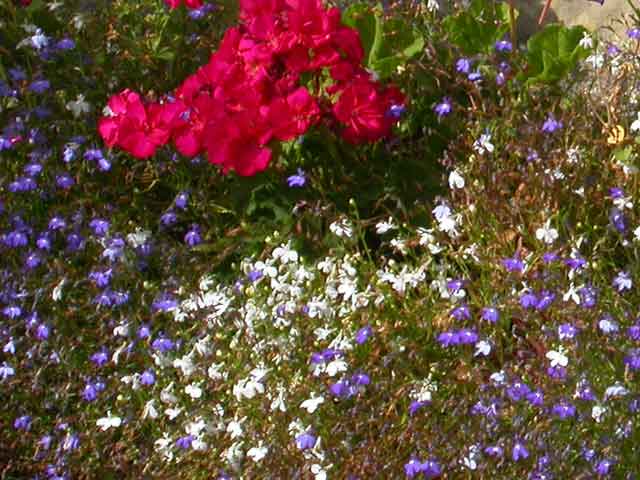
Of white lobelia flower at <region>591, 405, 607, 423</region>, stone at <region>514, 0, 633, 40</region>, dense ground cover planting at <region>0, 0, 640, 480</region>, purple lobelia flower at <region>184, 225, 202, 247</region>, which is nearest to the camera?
white lobelia flower at <region>591, 405, 607, 423</region>

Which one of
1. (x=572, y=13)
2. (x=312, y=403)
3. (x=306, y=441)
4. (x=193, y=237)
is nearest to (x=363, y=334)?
(x=312, y=403)

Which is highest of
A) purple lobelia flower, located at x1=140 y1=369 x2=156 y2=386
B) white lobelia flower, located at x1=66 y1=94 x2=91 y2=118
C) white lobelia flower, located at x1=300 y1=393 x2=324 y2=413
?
white lobelia flower, located at x1=66 y1=94 x2=91 y2=118

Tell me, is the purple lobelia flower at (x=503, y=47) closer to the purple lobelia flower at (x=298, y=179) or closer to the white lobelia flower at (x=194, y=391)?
the purple lobelia flower at (x=298, y=179)

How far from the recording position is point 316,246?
4.14m

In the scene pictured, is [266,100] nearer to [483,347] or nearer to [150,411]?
[150,411]

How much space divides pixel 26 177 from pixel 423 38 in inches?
52.0

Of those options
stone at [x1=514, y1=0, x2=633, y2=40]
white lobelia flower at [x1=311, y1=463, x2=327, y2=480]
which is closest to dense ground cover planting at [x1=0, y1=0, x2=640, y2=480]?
white lobelia flower at [x1=311, y1=463, x2=327, y2=480]

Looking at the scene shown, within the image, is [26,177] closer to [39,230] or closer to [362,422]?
[39,230]

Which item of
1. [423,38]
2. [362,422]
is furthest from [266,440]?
[423,38]

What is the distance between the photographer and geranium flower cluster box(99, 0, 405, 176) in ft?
13.5

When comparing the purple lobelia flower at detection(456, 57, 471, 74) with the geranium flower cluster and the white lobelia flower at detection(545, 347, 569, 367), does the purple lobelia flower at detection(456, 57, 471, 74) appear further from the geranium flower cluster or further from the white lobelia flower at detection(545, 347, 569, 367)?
the white lobelia flower at detection(545, 347, 569, 367)

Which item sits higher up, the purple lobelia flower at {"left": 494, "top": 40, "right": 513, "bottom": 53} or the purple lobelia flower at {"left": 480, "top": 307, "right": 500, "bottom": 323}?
the purple lobelia flower at {"left": 494, "top": 40, "right": 513, "bottom": 53}

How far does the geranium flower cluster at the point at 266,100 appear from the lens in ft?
13.5

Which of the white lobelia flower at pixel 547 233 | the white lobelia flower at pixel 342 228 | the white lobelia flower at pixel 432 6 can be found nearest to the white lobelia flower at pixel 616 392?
the white lobelia flower at pixel 547 233
